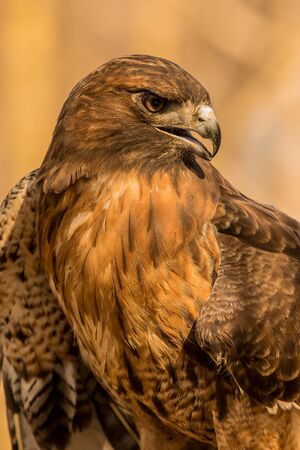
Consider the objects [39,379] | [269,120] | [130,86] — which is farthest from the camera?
[269,120]

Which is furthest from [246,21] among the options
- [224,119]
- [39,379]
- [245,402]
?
[245,402]

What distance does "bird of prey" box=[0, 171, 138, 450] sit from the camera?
555 cm

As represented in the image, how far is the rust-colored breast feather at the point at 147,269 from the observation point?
4.91 metres

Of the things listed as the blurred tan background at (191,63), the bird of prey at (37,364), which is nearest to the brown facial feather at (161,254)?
the bird of prey at (37,364)

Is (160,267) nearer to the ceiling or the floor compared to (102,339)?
nearer to the ceiling

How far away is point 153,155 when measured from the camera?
4875 millimetres

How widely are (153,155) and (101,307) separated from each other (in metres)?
0.63

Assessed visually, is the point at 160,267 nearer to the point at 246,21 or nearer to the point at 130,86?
the point at 130,86

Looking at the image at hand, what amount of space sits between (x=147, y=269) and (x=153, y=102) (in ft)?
2.07

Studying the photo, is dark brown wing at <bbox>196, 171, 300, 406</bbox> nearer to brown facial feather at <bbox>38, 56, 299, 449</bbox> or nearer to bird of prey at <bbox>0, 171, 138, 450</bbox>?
brown facial feather at <bbox>38, 56, 299, 449</bbox>

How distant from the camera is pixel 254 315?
15.7ft

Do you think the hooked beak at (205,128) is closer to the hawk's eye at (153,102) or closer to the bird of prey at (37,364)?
the hawk's eye at (153,102)

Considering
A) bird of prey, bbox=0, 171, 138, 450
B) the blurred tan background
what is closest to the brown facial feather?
bird of prey, bbox=0, 171, 138, 450

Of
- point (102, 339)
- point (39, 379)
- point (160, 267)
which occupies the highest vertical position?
point (160, 267)
